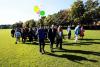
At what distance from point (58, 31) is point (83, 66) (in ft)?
22.4

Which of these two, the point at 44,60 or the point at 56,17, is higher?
the point at 56,17

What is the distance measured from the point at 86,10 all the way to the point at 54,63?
260ft

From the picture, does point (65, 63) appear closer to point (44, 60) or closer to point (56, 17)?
point (44, 60)

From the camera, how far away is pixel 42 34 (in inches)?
652

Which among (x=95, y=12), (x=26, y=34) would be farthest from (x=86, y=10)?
(x=26, y=34)

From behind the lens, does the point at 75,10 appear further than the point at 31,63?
Yes

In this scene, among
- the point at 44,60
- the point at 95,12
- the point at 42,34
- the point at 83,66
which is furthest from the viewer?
the point at 95,12

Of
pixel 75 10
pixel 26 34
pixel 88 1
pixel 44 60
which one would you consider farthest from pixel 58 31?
pixel 88 1

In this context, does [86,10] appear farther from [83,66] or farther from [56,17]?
[83,66]

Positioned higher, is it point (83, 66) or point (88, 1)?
point (88, 1)

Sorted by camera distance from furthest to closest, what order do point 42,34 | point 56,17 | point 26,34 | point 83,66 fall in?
point 56,17
point 26,34
point 42,34
point 83,66

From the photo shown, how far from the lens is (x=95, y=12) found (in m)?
87.9

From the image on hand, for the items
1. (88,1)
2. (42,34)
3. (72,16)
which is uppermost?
(88,1)

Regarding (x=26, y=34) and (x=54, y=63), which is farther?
(x=26, y=34)
